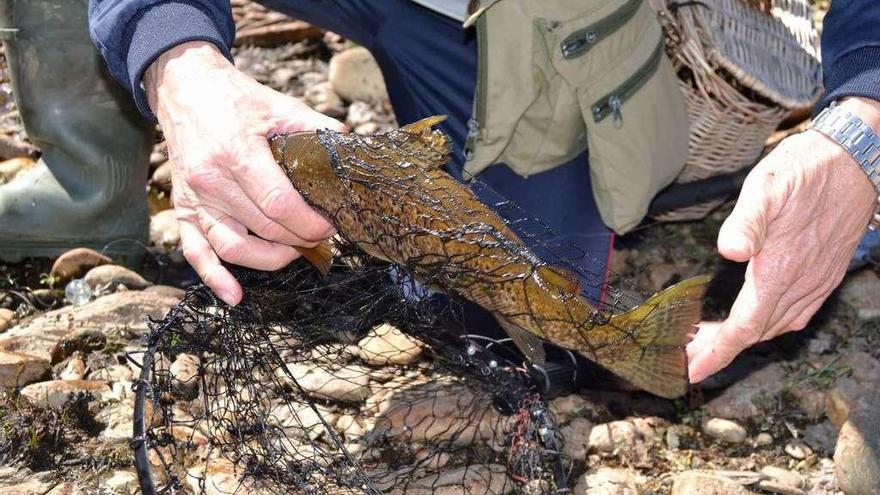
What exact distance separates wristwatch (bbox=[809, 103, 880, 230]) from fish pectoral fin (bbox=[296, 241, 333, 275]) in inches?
48.0

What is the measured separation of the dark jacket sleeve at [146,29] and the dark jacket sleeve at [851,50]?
1563 millimetres

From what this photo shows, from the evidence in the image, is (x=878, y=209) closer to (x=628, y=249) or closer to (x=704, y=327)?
(x=704, y=327)

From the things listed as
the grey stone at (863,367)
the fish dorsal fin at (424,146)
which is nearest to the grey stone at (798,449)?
the grey stone at (863,367)

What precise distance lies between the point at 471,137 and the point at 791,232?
1251mm

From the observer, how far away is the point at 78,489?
9.35 feet

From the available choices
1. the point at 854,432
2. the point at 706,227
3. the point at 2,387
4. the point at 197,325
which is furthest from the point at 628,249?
the point at 2,387

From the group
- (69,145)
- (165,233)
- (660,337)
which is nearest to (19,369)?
(69,145)

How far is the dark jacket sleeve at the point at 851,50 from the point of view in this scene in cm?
279

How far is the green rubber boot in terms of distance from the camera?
150 inches

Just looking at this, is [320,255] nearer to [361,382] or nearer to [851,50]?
[361,382]

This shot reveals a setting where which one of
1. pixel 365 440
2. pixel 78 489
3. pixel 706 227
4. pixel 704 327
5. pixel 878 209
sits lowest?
pixel 706 227

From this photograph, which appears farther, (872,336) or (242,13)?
(242,13)

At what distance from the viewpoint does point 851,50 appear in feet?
9.51

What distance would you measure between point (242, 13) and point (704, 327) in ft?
11.7
